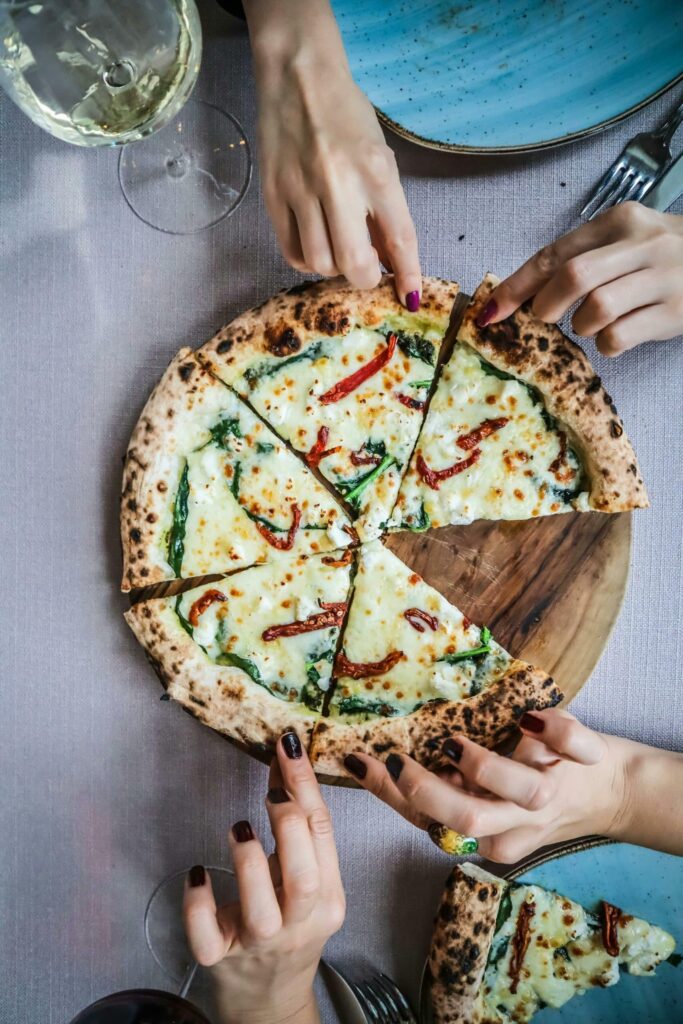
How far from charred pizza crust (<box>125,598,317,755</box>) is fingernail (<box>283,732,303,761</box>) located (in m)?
0.06

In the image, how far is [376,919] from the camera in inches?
105

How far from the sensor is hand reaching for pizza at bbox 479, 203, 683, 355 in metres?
2.19

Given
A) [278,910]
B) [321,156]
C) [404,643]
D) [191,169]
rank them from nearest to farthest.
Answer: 1. [321,156]
2. [278,910]
3. [404,643]
4. [191,169]

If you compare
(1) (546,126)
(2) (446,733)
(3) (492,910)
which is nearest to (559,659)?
(2) (446,733)

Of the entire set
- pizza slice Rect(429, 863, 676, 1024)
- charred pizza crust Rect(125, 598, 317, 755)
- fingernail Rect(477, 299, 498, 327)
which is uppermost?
fingernail Rect(477, 299, 498, 327)

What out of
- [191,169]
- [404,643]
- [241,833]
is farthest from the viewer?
[191,169]

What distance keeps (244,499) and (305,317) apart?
545 mm

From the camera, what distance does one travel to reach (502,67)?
2455 mm

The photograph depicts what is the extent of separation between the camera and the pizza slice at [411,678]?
2.39m

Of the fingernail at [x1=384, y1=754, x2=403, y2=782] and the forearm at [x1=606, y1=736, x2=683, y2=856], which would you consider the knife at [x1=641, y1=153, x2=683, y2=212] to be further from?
the fingernail at [x1=384, y1=754, x2=403, y2=782]

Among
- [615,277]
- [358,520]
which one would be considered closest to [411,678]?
[358,520]

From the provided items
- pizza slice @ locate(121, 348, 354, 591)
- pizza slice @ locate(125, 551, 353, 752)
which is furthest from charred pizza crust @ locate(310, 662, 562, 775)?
pizza slice @ locate(121, 348, 354, 591)

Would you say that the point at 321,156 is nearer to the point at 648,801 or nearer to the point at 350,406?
the point at 350,406

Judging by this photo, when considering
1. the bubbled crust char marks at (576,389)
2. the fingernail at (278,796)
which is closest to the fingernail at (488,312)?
the bubbled crust char marks at (576,389)
